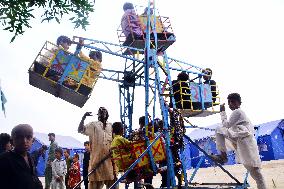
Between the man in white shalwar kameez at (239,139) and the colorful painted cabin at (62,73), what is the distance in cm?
449

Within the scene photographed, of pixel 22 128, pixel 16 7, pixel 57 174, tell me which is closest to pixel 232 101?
pixel 22 128

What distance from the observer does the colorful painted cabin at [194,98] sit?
32.3 feet

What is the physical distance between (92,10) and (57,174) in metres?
6.24

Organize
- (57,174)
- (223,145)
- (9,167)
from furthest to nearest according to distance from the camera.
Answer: (57,174) → (223,145) → (9,167)

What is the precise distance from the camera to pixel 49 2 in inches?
196

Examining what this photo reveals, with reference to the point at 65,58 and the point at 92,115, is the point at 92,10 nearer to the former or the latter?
the point at 92,115

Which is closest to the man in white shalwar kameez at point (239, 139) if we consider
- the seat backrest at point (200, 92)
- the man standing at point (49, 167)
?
the seat backrest at point (200, 92)

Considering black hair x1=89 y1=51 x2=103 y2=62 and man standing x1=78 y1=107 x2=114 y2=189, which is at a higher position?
black hair x1=89 y1=51 x2=103 y2=62

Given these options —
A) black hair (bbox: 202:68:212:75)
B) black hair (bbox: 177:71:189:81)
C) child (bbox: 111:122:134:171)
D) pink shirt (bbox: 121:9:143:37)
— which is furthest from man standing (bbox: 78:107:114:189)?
black hair (bbox: 202:68:212:75)

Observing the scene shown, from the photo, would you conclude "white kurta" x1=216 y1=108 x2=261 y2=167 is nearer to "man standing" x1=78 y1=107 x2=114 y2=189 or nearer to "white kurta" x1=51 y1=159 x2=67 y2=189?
"man standing" x1=78 y1=107 x2=114 y2=189

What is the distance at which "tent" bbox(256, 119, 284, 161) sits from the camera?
2342 centimetres

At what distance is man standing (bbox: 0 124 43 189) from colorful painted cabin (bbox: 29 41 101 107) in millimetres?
4923

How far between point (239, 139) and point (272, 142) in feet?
68.1

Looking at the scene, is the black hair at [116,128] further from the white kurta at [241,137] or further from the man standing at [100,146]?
the white kurta at [241,137]
